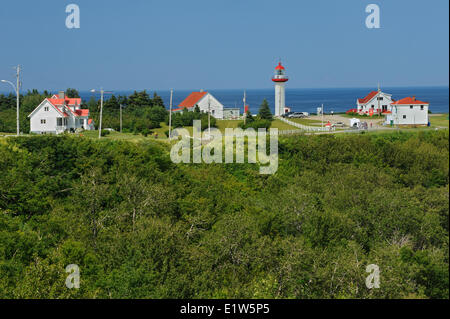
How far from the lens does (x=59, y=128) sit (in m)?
43.7

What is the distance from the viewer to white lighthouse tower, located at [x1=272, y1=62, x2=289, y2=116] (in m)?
61.8

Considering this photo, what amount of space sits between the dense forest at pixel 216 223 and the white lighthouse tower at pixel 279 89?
2318 cm

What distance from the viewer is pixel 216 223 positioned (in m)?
23.1

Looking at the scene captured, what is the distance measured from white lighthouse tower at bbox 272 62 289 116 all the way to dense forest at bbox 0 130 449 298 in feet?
76.0

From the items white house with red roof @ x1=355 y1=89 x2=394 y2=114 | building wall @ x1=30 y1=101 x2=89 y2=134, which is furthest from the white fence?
building wall @ x1=30 y1=101 x2=89 y2=134

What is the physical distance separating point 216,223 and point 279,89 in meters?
41.6

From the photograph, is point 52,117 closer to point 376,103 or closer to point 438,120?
point 376,103

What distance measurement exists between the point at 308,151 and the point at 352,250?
2037cm

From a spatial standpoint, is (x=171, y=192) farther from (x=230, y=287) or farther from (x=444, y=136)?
(x=444, y=136)

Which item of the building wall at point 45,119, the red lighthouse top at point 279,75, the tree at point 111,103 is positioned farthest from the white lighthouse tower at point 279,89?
the building wall at point 45,119

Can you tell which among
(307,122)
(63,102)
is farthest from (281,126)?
(63,102)

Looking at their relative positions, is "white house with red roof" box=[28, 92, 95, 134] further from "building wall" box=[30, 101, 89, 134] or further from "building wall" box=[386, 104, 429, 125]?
"building wall" box=[386, 104, 429, 125]

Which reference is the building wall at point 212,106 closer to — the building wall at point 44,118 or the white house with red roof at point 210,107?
the white house with red roof at point 210,107

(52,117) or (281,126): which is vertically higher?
(52,117)
